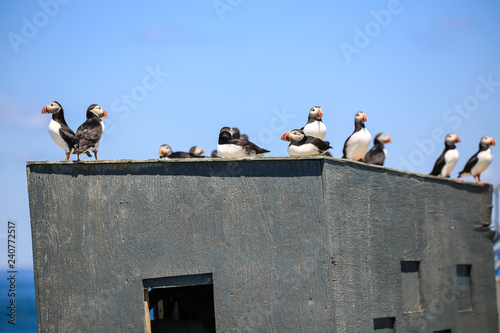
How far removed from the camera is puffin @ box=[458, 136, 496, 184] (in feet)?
50.8

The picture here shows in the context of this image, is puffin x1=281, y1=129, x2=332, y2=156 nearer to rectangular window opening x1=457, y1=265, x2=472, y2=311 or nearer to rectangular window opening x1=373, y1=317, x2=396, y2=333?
rectangular window opening x1=373, y1=317, x2=396, y2=333

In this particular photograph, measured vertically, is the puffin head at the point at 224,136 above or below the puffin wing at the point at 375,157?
above

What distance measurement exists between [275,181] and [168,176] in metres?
1.57

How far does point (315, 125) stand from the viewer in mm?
12992

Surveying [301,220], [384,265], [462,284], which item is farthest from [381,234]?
[462,284]

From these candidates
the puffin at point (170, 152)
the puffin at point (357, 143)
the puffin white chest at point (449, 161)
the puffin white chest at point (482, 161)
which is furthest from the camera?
the puffin at point (170, 152)

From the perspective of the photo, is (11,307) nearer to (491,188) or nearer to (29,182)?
(29,182)

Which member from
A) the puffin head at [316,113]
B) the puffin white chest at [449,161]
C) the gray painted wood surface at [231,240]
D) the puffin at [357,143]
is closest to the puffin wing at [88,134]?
the gray painted wood surface at [231,240]

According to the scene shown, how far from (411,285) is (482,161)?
5.26 m

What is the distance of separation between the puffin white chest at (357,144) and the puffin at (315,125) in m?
0.54

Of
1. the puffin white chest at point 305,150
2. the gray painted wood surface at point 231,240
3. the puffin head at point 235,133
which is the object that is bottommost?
the gray painted wood surface at point 231,240

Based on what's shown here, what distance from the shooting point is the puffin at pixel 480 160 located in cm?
1548

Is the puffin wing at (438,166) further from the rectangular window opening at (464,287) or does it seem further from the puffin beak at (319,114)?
the puffin beak at (319,114)

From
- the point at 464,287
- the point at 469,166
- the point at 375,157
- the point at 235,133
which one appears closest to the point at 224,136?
the point at 235,133
